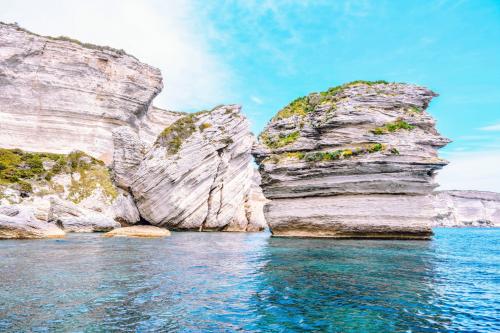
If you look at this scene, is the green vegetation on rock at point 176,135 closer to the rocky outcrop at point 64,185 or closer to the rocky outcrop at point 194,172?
the rocky outcrop at point 194,172

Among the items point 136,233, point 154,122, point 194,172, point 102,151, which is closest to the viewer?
point 136,233

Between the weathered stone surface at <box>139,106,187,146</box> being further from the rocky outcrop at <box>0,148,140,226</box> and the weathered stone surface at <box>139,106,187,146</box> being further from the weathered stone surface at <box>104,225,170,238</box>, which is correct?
the weathered stone surface at <box>104,225,170,238</box>

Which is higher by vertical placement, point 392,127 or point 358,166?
point 392,127

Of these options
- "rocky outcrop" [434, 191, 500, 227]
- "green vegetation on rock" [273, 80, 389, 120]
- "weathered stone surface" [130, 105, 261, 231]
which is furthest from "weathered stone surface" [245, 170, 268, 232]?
"rocky outcrop" [434, 191, 500, 227]

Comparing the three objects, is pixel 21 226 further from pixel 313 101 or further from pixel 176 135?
pixel 313 101

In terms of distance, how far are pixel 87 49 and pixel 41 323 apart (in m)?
77.0

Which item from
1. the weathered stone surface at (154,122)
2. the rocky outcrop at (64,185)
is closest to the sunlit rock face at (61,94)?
the weathered stone surface at (154,122)

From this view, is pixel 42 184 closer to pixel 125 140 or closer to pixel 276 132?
pixel 125 140

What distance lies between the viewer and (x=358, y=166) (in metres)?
29.0

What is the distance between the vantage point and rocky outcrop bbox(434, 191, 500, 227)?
14038cm

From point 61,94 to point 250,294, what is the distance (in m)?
71.1

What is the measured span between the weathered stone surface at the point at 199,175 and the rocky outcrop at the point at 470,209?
11518 cm

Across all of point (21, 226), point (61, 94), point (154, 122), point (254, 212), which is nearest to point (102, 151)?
point (61, 94)

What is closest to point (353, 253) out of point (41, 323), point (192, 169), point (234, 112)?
point (41, 323)
